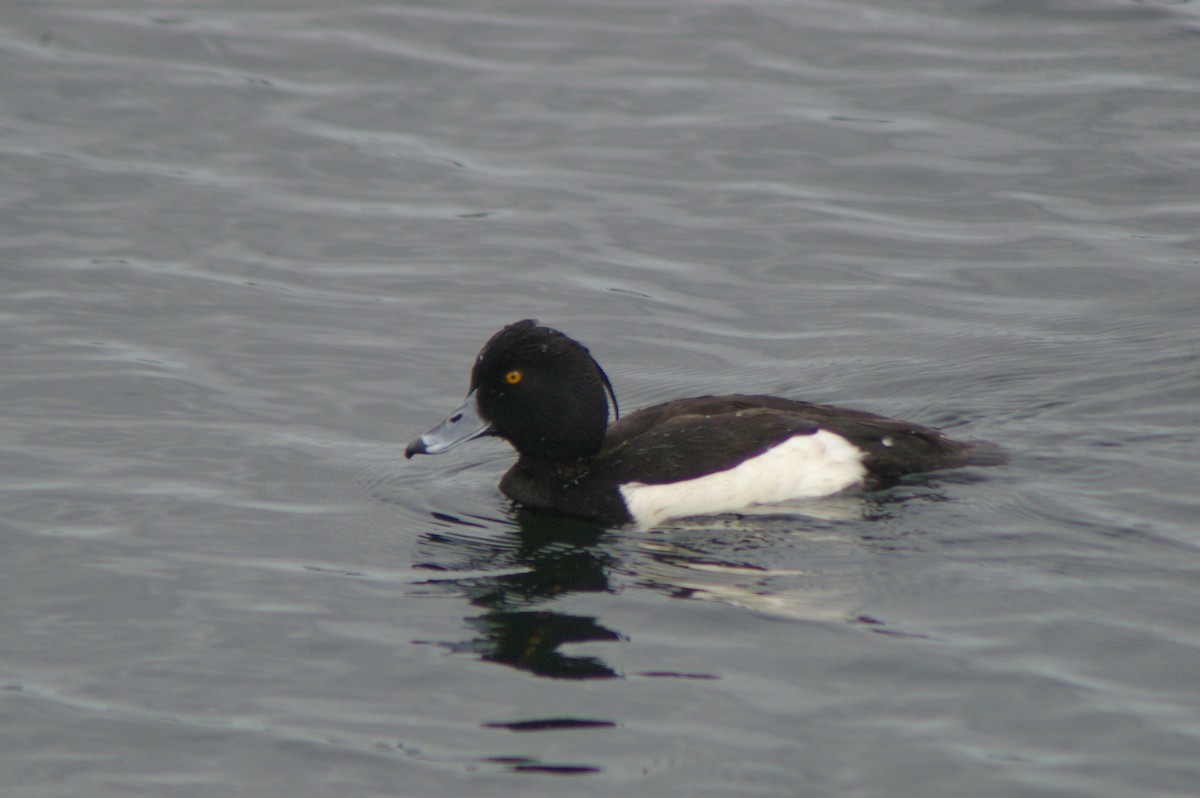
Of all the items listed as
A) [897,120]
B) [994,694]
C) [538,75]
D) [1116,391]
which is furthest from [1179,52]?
[994,694]

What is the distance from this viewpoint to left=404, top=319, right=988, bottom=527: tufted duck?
783 centimetres

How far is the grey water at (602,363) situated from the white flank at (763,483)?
0.12 meters

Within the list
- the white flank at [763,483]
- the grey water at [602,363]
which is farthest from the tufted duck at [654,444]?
the grey water at [602,363]

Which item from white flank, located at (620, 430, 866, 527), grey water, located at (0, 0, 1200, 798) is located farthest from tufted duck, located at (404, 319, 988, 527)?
grey water, located at (0, 0, 1200, 798)

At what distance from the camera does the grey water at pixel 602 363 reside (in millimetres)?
5852

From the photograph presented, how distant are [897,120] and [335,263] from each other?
5013 millimetres

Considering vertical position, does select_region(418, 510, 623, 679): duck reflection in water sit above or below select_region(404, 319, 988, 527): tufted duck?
below

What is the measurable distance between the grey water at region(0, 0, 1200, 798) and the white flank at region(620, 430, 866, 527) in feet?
0.40

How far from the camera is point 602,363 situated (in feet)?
32.7

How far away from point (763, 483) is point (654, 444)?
1.78 feet

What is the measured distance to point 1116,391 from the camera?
9.02 meters

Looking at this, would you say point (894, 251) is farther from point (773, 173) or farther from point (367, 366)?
point (367, 366)

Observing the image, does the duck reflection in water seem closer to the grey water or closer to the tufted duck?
the grey water

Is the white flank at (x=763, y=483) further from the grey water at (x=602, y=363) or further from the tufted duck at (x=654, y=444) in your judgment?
the grey water at (x=602, y=363)
